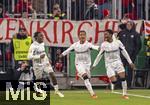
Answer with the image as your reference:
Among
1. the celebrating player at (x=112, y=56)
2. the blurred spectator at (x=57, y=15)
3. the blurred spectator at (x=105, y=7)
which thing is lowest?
the celebrating player at (x=112, y=56)

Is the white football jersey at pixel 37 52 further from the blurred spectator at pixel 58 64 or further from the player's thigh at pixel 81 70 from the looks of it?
the blurred spectator at pixel 58 64

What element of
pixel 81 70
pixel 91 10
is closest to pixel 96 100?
pixel 81 70

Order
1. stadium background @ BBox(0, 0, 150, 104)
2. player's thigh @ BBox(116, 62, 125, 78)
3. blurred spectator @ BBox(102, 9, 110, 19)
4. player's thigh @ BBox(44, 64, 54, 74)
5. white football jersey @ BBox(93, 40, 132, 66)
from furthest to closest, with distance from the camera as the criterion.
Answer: blurred spectator @ BBox(102, 9, 110, 19) → stadium background @ BBox(0, 0, 150, 104) → white football jersey @ BBox(93, 40, 132, 66) → player's thigh @ BBox(116, 62, 125, 78) → player's thigh @ BBox(44, 64, 54, 74)

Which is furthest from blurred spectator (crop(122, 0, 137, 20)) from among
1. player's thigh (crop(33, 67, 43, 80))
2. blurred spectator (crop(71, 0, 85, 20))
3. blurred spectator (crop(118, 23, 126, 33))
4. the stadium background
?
player's thigh (crop(33, 67, 43, 80))

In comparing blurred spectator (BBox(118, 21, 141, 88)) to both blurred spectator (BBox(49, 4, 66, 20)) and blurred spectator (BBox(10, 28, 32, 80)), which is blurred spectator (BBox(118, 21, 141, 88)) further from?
blurred spectator (BBox(10, 28, 32, 80))

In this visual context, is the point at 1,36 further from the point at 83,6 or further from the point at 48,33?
the point at 83,6

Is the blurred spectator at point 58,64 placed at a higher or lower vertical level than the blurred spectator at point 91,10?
lower

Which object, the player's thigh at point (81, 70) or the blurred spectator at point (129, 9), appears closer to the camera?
the player's thigh at point (81, 70)

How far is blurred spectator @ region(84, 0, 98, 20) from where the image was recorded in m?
21.8

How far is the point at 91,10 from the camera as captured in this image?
22000 millimetres

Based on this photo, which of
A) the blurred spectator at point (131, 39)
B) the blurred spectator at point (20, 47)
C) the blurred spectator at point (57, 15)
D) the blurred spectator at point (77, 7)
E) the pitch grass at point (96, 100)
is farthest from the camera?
the blurred spectator at point (131, 39)

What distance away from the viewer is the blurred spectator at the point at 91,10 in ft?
71.6

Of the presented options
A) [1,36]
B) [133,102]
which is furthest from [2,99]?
[1,36]

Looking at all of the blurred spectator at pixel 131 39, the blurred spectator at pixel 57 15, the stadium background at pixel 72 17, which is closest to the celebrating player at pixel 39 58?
the stadium background at pixel 72 17
